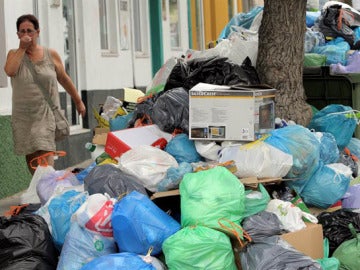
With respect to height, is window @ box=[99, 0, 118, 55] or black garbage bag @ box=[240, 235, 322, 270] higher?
window @ box=[99, 0, 118, 55]

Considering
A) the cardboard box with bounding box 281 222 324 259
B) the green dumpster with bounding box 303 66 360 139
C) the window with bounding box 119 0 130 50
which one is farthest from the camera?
the window with bounding box 119 0 130 50

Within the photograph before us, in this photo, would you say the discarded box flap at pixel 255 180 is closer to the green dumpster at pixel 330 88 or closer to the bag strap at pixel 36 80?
the bag strap at pixel 36 80

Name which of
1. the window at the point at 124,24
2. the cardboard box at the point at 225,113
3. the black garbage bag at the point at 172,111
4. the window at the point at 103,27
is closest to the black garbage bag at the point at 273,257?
the cardboard box at the point at 225,113

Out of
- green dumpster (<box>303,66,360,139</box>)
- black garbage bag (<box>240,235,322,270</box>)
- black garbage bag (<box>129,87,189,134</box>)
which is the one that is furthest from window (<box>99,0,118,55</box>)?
black garbage bag (<box>240,235,322,270</box>)

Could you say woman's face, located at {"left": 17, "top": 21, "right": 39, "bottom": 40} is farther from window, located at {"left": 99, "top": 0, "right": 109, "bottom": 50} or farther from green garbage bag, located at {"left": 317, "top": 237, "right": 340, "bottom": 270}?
window, located at {"left": 99, "top": 0, "right": 109, "bottom": 50}

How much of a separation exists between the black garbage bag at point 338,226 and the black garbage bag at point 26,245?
6.05 feet

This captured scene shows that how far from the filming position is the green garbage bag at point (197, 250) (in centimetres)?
435

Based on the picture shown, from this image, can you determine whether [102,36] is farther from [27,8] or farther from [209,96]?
[209,96]

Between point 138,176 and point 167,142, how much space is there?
94 cm

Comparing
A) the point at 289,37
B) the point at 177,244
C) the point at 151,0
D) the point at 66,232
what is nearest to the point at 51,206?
the point at 66,232

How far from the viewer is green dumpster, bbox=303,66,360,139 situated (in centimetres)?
835

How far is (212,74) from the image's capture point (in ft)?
22.3

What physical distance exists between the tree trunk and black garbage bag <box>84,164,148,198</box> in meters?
2.25

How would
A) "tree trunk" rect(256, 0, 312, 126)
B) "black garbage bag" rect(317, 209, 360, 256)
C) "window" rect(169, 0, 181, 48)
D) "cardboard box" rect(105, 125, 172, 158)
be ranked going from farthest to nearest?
"window" rect(169, 0, 181, 48) < "tree trunk" rect(256, 0, 312, 126) < "cardboard box" rect(105, 125, 172, 158) < "black garbage bag" rect(317, 209, 360, 256)
